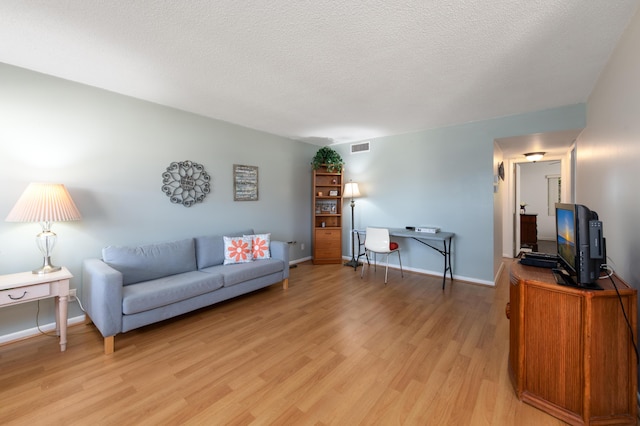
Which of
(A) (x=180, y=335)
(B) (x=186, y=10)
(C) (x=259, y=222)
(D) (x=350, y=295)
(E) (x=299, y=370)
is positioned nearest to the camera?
(B) (x=186, y=10)

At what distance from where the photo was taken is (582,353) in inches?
54.2

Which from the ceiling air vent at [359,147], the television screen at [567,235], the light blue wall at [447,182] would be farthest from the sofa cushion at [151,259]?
the television screen at [567,235]

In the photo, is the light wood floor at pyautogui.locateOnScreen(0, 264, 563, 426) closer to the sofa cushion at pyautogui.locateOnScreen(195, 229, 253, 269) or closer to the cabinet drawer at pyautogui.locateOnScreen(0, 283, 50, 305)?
the cabinet drawer at pyautogui.locateOnScreen(0, 283, 50, 305)

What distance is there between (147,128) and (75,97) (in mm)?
633

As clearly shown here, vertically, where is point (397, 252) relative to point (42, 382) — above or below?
above

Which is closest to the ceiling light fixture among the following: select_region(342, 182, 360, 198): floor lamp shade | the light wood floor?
select_region(342, 182, 360, 198): floor lamp shade

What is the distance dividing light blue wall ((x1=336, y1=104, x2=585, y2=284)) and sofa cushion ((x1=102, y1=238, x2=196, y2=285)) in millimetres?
3150

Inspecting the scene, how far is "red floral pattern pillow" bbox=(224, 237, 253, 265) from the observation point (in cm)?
335

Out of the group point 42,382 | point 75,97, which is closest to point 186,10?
point 75,97

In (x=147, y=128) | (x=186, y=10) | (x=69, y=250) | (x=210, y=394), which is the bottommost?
(x=210, y=394)

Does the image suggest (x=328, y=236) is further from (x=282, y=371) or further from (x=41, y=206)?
(x=41, y=206)

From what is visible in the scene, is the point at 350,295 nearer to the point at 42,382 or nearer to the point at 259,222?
the point at 259,222

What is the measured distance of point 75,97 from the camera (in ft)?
8.34

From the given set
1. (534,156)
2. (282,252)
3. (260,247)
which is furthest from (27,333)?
(534,156)
